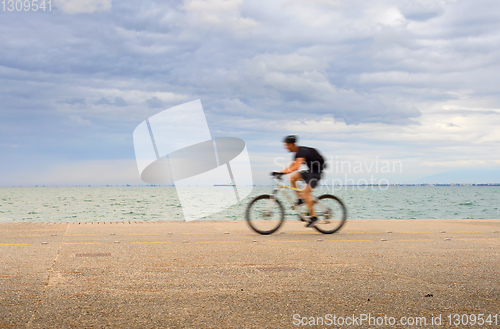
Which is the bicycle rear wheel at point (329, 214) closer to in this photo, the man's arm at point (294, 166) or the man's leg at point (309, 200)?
the man's leg at point (309, 200)

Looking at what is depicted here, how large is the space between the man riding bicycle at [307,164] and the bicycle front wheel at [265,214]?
58cm

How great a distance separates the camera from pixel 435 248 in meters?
8.05

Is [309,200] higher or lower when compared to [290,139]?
lower

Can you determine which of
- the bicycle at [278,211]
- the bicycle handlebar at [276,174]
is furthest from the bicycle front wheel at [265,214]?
the bicycle handlebar at [276,174]

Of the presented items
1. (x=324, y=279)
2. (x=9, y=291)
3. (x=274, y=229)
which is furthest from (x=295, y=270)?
(x=274, y=229)

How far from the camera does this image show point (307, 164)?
9.41m

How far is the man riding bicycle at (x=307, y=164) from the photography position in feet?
30.7

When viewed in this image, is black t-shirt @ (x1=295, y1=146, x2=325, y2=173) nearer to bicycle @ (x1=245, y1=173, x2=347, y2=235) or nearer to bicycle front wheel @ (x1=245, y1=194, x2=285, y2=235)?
bicycle @ (x1=245, y1=173, x2=347, y2=235)

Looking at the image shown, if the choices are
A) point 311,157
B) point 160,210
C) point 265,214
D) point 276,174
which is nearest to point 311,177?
point 311,157

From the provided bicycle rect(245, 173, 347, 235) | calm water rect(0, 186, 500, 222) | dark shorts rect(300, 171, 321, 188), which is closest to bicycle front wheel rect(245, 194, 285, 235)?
bicycle rect(245, 173, 347, 235)

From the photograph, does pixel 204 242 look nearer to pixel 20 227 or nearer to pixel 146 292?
pixel 146 292

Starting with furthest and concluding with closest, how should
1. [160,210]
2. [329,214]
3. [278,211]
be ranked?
[160,210] < [329,214] < [278,211]

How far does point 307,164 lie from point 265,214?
1452mm

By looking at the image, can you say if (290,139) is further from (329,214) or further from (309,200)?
(329,214)
